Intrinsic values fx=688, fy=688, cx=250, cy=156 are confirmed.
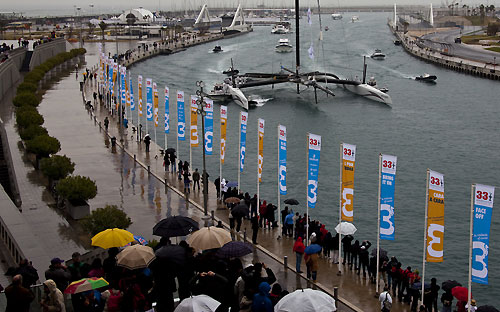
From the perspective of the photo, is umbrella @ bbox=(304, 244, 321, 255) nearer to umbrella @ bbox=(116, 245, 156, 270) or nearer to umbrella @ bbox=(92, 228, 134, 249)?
umbrella @ bbox=(92, 228, 134, 249)

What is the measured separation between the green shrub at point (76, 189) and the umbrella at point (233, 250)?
12.4 meters

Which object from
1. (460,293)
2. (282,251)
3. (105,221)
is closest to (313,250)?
(282,251)

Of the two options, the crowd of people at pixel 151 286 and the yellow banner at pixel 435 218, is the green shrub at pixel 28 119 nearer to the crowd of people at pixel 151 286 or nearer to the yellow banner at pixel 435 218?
the crowd of people at pixel 151 286

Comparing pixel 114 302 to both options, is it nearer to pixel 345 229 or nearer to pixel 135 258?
pixel 135 258

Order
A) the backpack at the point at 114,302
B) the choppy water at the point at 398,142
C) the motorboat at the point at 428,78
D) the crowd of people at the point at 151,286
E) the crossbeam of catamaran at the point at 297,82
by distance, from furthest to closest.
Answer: the motorboat at the point at 428,78
the crossbeam of catamaran at the point at 297,82
the choppy water at the point at 398,142
the backpack at the point at 114,302
the crowd of people at the point at 151,286

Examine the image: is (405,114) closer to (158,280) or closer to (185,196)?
(185,196)

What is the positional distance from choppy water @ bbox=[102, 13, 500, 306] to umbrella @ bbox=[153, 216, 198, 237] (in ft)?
38.6

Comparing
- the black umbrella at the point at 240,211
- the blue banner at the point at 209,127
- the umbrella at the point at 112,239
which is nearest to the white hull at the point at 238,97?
the blue banner at the point at 209,127

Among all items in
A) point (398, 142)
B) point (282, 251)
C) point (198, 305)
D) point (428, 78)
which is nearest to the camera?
point (198, 305)

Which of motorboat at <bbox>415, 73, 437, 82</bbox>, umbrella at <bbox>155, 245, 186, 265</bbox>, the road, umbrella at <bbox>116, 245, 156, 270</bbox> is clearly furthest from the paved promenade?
the road

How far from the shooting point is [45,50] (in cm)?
9356

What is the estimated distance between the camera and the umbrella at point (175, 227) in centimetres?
1917

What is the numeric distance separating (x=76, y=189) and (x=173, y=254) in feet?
46.8

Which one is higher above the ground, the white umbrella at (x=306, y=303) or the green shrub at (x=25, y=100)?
the white umbrella at (x=306, y=303)
